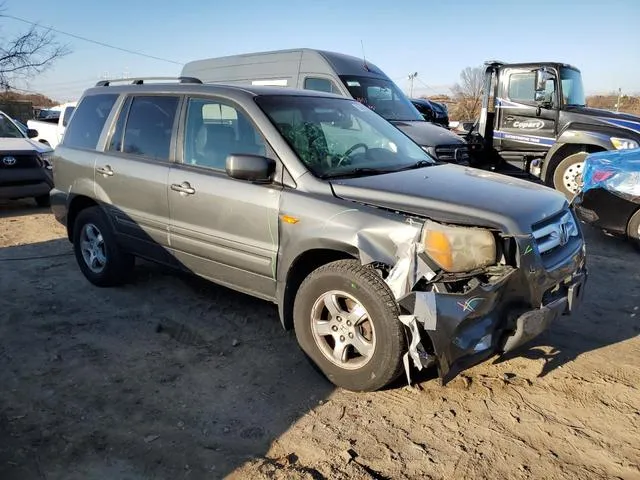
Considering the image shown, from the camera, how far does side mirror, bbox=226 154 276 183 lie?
3.52 metres

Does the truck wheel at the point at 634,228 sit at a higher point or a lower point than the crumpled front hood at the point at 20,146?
lower

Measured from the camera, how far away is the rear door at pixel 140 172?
4.42m

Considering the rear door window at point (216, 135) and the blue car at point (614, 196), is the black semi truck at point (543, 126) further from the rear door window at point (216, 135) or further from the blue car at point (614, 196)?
the rear door window at point (216, 135)

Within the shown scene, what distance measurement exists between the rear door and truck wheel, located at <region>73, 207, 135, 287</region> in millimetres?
181

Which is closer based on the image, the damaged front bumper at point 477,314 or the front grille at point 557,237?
the damaged front bumper at point 477,314

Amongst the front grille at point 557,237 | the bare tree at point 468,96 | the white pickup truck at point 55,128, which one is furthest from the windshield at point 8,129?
the bare tree at point 468,96

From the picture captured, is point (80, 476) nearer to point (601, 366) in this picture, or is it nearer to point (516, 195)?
point (516, 195)

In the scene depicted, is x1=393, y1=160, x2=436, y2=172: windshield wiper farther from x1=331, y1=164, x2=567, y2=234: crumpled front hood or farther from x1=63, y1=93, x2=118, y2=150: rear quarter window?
x1=63, y1=93, x2=118, y2=150: rear quarter window

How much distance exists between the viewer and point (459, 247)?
2920 mm

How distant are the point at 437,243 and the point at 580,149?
7.48 metres

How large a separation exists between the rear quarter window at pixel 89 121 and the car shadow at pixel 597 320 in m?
4.15

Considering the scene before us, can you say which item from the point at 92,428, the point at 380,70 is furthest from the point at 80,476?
the point at 380,70

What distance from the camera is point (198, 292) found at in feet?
16.8

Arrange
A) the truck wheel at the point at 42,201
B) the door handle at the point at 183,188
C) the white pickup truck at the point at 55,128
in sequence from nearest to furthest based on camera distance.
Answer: the door handle at the point at 183,188 → the truck wheel at the point at 42,201 → the white pickup truck at the point at 55,128
